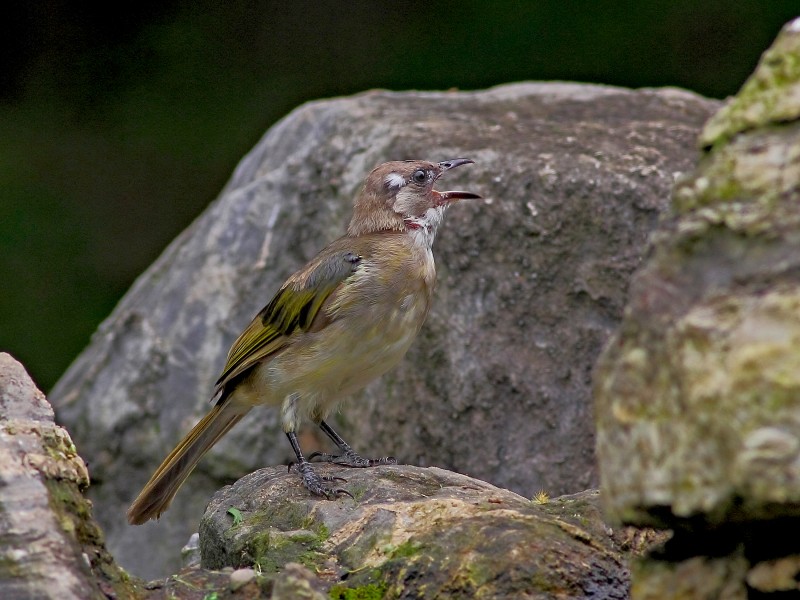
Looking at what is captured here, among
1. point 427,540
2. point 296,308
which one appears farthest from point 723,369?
point 296,308

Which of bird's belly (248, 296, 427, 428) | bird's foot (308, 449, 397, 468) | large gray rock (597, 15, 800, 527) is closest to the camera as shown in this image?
large gray rock (597, 15, 800, 527)

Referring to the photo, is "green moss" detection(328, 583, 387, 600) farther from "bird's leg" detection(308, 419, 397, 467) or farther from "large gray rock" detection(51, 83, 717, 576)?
"large gray rock" detection(51, 83, 717, 576)

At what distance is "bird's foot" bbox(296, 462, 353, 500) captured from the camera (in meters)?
4.77

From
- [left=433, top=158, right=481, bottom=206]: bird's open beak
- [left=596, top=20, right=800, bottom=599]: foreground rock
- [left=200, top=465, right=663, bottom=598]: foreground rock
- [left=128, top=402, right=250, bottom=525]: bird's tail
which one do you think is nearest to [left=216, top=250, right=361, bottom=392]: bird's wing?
[left=128, top=402, right=250, bottom=525]: bird's tail

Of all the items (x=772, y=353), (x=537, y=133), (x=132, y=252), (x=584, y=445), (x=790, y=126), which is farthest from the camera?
(x=132, y=252)

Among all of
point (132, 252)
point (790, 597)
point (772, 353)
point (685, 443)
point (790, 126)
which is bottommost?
point (132, 252)

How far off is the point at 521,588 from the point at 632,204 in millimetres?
3206

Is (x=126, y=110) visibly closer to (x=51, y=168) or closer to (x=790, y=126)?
(x=51, y=168)

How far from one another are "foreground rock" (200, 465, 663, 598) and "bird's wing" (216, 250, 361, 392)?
97 centimetres

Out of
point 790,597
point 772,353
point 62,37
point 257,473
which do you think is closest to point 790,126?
point 772,353

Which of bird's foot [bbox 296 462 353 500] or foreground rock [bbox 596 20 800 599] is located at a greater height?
foreground rock [bbox 596 20 800 599]

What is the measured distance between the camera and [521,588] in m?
3.69

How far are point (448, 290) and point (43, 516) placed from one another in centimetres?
350

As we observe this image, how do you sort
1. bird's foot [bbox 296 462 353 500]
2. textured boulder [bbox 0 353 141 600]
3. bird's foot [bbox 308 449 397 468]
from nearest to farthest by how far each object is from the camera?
textured boulder [bbox 0 353 141 600] < bird's foot [bbox 296 462 353 500] < bird's foot [bbox 308 449 397 468]
